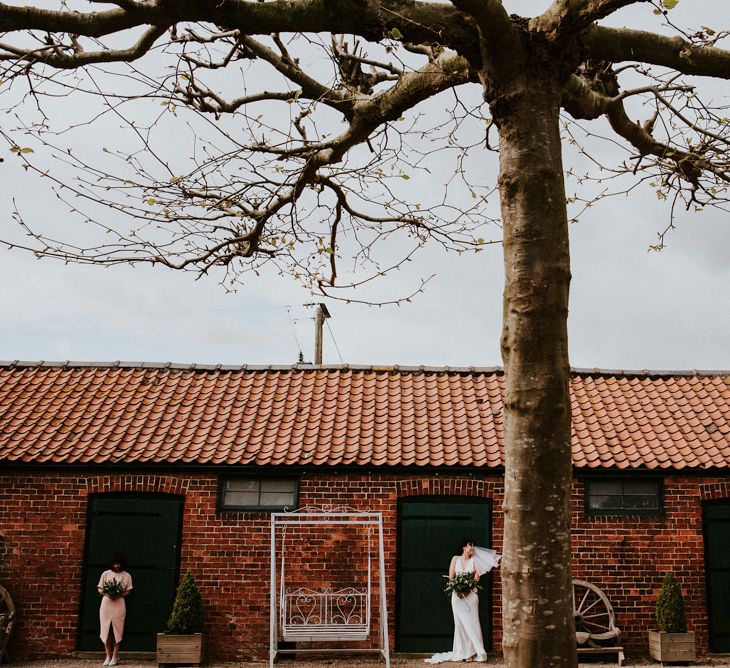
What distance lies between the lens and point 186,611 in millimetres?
10680

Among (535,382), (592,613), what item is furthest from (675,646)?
(535,382)

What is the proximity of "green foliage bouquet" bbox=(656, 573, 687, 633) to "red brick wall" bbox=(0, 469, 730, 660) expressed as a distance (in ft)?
1.35

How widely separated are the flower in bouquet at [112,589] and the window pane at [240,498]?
5.96 feet

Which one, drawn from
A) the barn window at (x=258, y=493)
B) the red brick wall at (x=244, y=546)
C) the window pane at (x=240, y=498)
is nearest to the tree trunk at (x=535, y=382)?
the red brick wall at (x=244, y=546)

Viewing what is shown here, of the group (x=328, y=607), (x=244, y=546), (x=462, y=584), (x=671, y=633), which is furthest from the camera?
(x=244, y=546)

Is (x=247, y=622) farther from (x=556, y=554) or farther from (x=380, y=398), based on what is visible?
(x=556, y=554)

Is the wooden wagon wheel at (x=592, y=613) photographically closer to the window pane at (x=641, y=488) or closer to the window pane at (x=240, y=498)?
the window pane at (x=641, y=488)

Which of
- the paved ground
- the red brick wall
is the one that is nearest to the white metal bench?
the red brick wall

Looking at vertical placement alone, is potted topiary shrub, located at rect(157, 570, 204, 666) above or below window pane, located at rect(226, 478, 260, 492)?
below

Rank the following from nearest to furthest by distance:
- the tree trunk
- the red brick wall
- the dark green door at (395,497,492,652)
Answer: the tree trunk < the red brick wall < the dark green door at (395,497,492,652)

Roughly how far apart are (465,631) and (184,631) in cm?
387

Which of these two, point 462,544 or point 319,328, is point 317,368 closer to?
point 462,544

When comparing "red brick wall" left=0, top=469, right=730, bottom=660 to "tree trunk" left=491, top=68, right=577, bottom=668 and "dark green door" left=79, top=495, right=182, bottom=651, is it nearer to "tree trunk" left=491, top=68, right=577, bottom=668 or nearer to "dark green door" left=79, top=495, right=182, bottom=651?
"dark green door" left=79, top=495, right=182, bottom=651

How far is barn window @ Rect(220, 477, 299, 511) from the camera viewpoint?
11.6 metres
